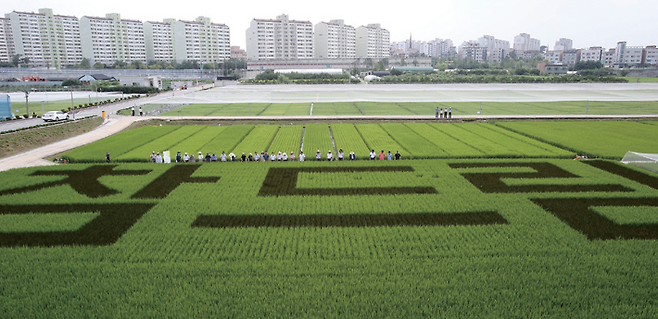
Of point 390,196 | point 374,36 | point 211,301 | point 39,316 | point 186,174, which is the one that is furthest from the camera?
point 374,36

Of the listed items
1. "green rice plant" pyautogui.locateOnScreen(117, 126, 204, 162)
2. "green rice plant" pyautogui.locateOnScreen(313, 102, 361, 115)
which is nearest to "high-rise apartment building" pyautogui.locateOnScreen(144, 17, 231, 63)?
"green rice plant" pyautogui.locateOnScreen(313, 102, 361, 115)

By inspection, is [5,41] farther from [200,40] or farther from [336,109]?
[336,109]

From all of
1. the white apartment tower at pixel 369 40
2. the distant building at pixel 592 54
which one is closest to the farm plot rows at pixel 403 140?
the white apartment tower at pixel 369 40

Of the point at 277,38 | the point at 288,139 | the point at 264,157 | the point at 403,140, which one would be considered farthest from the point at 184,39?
the point at 264,157

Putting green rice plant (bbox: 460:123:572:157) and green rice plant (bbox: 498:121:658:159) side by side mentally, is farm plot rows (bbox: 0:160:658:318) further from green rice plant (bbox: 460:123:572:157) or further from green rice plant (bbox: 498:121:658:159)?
green rice plant (bbox: 498:121:658:159)

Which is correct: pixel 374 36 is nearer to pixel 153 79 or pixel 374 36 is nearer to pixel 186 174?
pixel 153 79

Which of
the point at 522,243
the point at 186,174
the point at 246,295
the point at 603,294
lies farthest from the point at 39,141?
the point at 603,294
